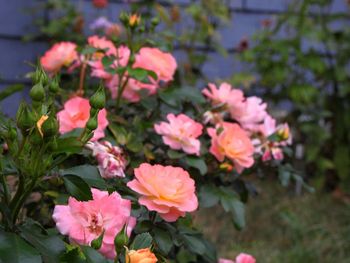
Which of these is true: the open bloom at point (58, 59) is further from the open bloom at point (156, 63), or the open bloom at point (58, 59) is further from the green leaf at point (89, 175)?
the green leaf at point (89, 175)

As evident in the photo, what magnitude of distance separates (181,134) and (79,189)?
475 millimetres

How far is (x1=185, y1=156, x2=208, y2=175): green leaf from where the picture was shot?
1.38 metres

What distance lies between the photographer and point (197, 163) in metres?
1.39

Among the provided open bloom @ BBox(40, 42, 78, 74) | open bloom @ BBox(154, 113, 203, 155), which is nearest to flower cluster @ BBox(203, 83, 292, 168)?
open bloom @ BBox(154, 113, 203, 155)

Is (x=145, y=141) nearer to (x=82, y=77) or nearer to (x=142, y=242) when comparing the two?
(x=82, y=77)

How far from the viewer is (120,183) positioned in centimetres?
120

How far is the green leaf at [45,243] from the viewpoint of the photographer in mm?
910

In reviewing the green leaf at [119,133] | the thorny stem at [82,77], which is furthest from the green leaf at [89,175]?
the thorny stem at [82,77]

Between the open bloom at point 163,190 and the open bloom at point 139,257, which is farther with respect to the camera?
the open bloom at point 163,190

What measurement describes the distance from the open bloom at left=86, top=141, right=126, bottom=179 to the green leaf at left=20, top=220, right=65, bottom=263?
248mm

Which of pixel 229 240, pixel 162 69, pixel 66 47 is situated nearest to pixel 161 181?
pixel 162 69

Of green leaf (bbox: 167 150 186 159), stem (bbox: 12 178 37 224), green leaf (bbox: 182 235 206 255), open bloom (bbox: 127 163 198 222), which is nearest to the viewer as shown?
stem (bbox: 12 178 37 224)

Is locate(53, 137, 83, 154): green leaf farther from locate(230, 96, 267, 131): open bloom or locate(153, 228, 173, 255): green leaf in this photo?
locate(230, 96, 267, 131): open bloom

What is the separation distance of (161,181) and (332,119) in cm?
336
